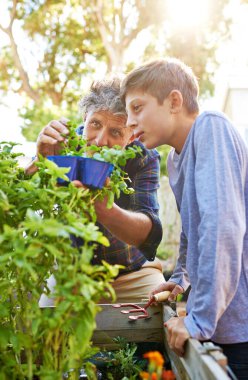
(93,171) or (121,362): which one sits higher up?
(93,171)

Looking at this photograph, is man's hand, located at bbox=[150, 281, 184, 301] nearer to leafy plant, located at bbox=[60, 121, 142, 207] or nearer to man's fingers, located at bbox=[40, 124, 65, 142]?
leafy plant, located at bbox=[60, 121, 142, 207]

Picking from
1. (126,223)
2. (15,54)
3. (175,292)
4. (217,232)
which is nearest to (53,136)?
(126,223)

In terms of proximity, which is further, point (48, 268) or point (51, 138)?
point (51, 138)

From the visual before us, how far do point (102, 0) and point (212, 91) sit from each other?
395cm

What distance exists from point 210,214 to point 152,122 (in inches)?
20.9

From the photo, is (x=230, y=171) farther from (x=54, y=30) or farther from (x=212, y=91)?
(x=54, y=30)

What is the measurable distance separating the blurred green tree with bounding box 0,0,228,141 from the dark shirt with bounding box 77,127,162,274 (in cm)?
659

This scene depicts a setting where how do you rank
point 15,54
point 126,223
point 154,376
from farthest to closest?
point 15,54, point 126,223, point 154,376

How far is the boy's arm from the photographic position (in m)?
1.21

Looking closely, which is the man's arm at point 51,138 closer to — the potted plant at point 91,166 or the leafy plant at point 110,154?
the leafy plant at point 110,154

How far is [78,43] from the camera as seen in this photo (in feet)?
45.3

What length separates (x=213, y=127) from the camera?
4.49ft

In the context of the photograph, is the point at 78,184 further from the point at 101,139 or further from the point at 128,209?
the point at 128,209

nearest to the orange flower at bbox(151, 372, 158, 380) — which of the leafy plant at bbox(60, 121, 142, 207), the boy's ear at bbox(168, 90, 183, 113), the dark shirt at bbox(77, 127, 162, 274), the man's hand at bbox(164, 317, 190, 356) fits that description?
the man's hand at bbox(164, 317, 190, 356)
